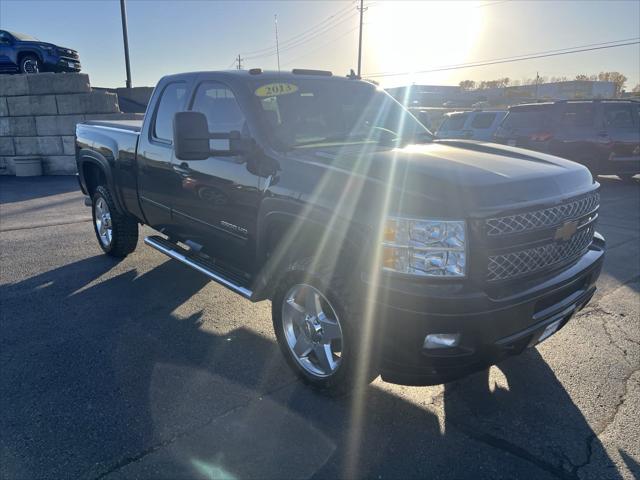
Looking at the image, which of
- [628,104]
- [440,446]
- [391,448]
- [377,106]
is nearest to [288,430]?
[391,448]

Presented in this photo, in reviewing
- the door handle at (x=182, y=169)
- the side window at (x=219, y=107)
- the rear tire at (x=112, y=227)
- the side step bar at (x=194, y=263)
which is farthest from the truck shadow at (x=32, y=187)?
the side window at (x=219, y=107)

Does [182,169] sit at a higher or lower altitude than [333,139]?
lower

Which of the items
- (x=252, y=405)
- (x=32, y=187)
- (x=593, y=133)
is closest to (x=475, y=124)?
(x=593, y=133)

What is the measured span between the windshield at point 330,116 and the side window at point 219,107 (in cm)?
23

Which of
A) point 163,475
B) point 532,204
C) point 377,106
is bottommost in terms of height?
point 163,475

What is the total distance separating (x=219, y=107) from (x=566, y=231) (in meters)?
2.66

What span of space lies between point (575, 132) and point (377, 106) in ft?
30.5

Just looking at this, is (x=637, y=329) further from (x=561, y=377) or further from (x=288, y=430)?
(x=288, y=430)

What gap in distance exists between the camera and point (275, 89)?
361cm

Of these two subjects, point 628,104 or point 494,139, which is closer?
point 628,104

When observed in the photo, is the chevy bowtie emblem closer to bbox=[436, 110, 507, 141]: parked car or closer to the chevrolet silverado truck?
the chevrolet silverado truck

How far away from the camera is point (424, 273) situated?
2371 mm

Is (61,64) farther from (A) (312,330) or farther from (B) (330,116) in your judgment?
(A) (312,330)

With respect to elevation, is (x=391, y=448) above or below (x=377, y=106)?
below
